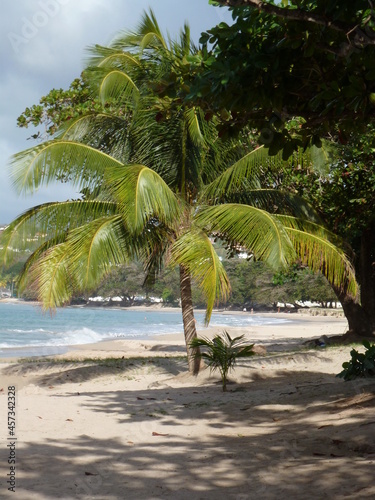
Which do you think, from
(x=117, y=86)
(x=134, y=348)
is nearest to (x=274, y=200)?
(x=117, y=86)

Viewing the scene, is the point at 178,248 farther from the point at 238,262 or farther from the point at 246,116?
the point at 238,262

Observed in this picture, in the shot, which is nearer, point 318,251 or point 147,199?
point 147,199

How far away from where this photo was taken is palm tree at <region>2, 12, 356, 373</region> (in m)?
10.2

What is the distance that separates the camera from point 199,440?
6434 mm

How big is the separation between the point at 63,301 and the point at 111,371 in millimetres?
2799

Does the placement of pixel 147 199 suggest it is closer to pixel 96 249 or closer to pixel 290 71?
pixel 96 249

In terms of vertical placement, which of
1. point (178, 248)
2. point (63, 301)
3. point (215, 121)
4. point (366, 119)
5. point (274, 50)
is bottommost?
point (63, 301)

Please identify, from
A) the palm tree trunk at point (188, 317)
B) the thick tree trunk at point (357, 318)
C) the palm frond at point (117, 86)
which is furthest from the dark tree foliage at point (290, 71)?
the thick tree trunk at point (357, 318)

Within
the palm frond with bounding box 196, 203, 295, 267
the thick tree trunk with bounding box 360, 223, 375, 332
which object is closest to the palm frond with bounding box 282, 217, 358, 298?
the palm frond with bounding box 196, 203, 295, 267

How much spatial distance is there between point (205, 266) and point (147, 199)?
4.80 feet

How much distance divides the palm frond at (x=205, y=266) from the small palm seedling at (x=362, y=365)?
229 cm

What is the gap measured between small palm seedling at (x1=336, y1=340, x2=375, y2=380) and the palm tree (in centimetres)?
185

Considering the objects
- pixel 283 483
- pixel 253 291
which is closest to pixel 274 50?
pixel 283 483

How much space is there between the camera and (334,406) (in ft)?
24.1
